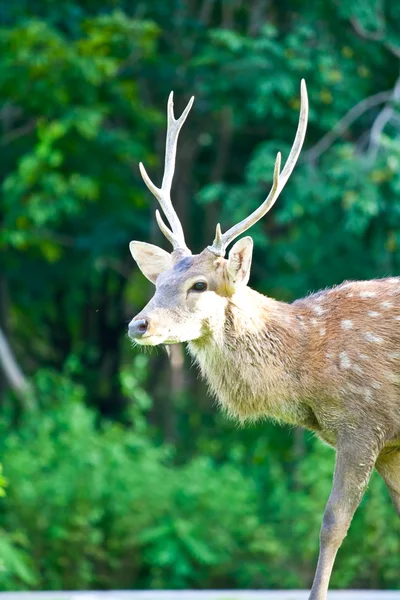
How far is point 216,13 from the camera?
13305 millimetres

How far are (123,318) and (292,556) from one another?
560 cm

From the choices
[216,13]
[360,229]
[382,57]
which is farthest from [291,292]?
[216,13]

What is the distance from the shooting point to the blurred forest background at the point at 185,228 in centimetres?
1000

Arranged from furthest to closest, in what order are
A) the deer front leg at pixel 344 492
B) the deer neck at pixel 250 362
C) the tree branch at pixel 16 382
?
the tree branch at pixel 16 382 → the deer neck at pixel 250 362 → the deer front leg at pixel 344 492

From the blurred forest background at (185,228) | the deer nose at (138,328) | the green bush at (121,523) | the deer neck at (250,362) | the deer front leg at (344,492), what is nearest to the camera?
the deer nose at (138,328)

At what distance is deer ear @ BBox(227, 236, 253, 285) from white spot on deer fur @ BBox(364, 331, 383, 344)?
0.65m

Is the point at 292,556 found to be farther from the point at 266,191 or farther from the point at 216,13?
the point at 216,13

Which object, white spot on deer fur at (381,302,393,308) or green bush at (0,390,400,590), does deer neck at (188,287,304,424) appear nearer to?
white spot on deer fur at (381,302,393,308)

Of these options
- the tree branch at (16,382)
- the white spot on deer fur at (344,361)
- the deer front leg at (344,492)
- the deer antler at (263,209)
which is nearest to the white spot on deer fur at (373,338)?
the white spot on deer fur at (344,361)

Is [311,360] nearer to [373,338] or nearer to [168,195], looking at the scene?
[373,338]

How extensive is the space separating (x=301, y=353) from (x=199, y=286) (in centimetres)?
62

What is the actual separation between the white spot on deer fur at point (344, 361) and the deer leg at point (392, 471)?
1.82ft

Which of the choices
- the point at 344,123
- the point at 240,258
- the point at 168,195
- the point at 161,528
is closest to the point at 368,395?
the point at 240,258

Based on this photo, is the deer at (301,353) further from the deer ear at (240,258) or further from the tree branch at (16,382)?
the tree branch at (16,382)
